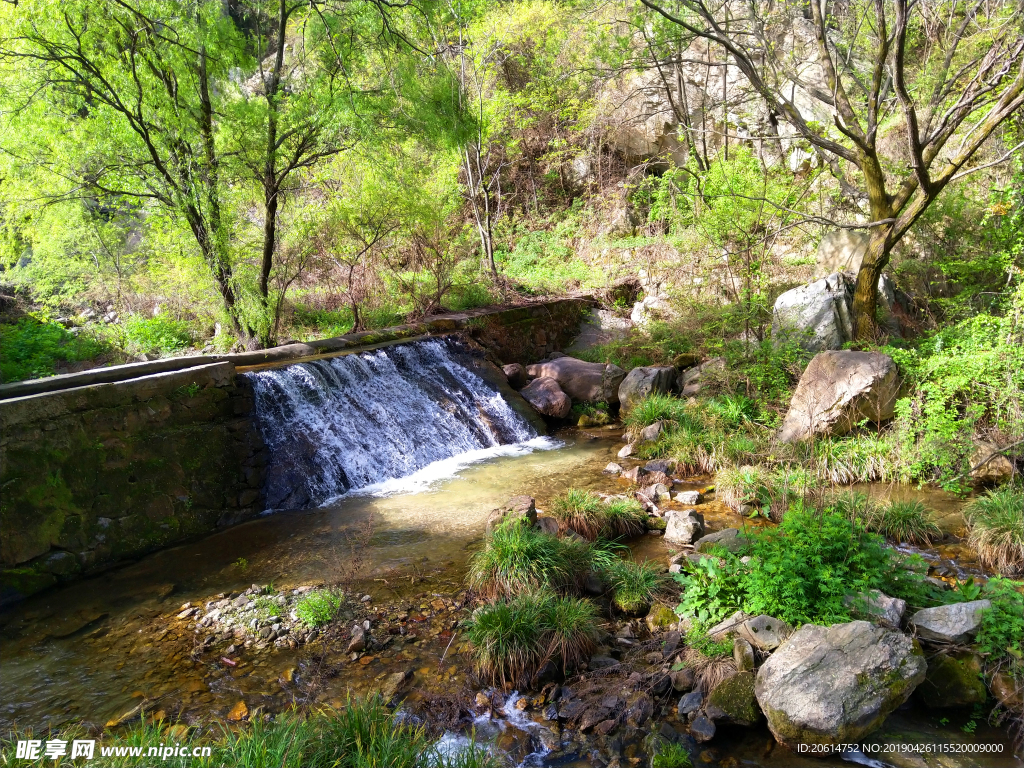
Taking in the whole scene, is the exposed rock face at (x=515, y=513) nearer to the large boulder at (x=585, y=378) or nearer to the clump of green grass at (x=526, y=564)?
the clump of green grass at (x=526, y=564)

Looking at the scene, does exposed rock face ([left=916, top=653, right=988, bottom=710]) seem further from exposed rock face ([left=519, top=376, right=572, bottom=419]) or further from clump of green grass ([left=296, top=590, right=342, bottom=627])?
exposed rock face ([left=519, top=376, right=572, bottom=419])

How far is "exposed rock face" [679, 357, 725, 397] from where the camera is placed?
8.98 meters

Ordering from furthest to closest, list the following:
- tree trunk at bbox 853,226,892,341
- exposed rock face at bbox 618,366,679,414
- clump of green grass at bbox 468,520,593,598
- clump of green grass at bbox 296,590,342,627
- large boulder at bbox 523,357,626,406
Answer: large boulder at bbox 523,357,626,406 < exposed rock face at bbox 618,366,679,414 < tree trunk at bbox 853,226,892,341 < clump of green grass at bbox 468,520,593,598 < clump of green grass at bbox 296,590,342,627

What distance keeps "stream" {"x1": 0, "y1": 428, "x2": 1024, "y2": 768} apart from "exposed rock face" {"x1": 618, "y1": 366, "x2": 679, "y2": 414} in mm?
2496

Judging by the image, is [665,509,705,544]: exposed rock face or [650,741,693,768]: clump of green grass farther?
[665,509,705,544]: exposed rock face

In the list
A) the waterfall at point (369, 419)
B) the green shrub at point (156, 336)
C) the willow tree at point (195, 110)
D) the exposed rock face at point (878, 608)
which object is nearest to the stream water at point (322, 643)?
the waterfall at point (369, 419)

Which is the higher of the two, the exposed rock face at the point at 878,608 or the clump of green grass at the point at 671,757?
the exposed rock face at the point at 878,608

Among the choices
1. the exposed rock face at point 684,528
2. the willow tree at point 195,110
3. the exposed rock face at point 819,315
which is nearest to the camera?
the exposed rock face at point 684,528

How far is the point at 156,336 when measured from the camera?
11.8 meters

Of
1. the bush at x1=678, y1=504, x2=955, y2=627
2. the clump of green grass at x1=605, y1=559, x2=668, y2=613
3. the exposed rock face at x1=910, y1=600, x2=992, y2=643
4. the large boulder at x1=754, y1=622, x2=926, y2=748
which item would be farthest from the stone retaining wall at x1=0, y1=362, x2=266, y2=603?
the exposed rock face at x1=910, y1=600, x2=992, y2=643

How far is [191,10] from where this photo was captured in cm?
820

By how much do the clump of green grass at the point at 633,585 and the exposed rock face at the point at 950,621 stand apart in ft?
5.45

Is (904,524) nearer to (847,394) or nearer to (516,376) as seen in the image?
(847,394)

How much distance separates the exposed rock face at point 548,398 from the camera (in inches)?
403
